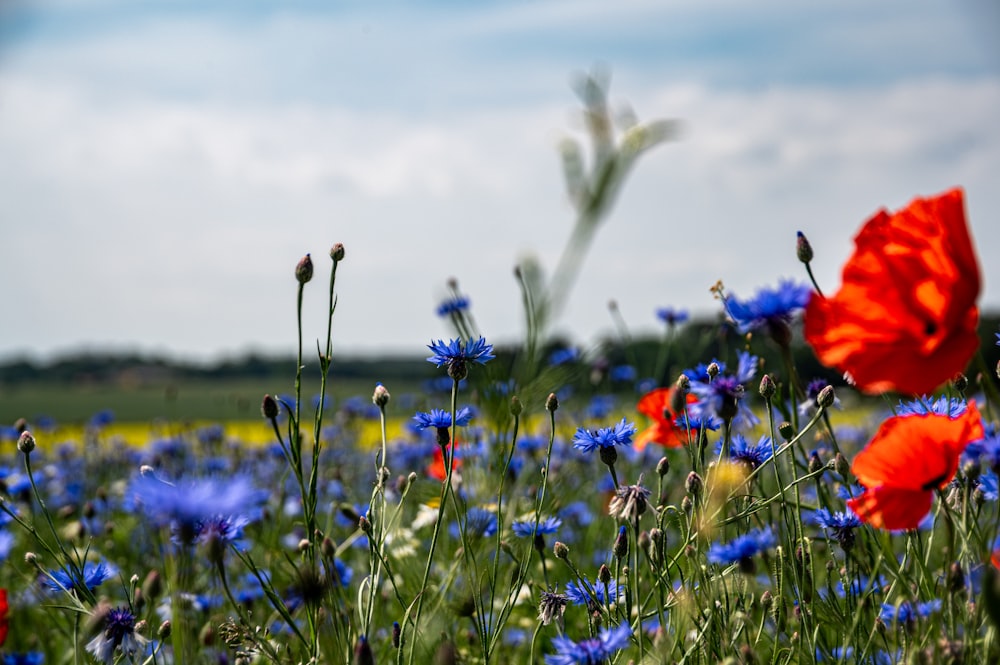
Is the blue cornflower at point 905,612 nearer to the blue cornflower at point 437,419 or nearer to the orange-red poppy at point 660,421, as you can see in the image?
the orange-red poppy at point 660,421

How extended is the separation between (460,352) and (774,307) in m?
0.61

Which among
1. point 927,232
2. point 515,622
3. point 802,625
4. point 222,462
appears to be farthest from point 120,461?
point 927,232

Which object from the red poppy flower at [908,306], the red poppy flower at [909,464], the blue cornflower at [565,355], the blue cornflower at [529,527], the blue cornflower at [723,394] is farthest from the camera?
the blue cornflower at [565,355]

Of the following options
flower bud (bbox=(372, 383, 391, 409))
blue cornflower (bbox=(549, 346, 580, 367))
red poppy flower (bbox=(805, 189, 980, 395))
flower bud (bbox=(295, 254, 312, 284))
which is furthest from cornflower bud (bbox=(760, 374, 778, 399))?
blue cornflower (bbox=(549, 346, 580, 367))

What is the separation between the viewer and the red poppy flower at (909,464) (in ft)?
4.17

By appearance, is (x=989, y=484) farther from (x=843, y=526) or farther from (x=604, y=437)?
(x=604, y=437)

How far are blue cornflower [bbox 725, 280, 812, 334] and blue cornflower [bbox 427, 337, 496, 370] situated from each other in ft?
1.63

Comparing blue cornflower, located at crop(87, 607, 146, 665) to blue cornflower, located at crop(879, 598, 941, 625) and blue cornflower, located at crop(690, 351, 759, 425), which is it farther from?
blue cornflower, located at crop(879, 598, 941, 625)

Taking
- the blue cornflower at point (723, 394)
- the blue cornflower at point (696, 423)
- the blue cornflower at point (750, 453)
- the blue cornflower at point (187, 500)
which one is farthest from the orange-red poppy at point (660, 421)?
the blue cornflower at point (187, 500)

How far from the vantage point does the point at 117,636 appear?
1640 mm

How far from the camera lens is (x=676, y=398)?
1.62 m

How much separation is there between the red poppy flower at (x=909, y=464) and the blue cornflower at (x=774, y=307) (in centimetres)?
21

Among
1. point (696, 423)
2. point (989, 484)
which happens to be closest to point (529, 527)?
point (696, 423)

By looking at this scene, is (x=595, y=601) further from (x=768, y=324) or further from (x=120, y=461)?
(x=120, y=461)
